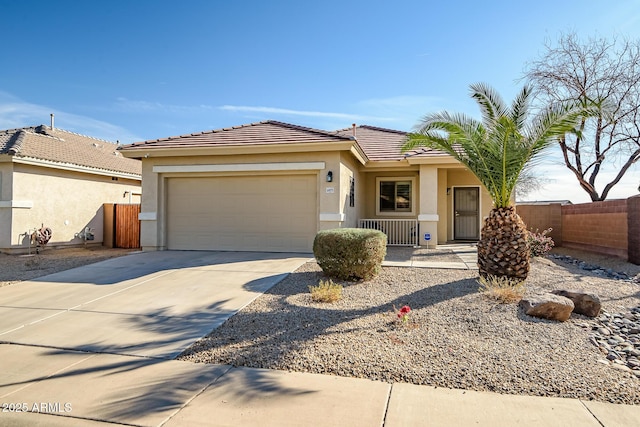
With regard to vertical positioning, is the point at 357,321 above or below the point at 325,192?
below

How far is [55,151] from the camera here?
47.6ft

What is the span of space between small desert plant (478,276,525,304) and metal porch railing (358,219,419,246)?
6.58m

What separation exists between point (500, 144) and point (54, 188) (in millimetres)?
15144

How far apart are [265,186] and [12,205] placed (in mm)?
8621

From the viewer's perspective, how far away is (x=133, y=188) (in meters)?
18.0

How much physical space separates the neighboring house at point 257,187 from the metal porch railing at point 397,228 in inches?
3.3

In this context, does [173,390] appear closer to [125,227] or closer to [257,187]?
[257,187]

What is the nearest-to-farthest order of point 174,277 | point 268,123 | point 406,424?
point 406,424, point 174,277, point 268,123

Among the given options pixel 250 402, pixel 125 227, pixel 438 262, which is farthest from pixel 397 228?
pixel 250 402

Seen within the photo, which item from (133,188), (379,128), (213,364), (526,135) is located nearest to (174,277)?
(213,364)

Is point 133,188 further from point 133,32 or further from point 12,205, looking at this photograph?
point 133,32

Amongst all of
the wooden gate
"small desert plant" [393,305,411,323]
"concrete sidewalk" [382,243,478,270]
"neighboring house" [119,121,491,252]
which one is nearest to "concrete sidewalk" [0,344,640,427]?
"small desert plant" [393,305,411,323]

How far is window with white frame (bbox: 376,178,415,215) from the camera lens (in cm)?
1485

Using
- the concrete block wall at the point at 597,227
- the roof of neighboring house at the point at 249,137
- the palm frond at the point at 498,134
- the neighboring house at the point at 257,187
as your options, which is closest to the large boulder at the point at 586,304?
the palm frond at the point at 498,134
